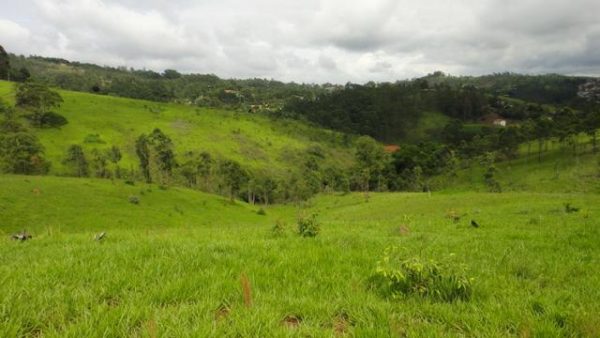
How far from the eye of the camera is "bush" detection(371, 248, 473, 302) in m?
5.89

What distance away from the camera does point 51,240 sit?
404 inches

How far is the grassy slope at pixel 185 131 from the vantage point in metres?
122

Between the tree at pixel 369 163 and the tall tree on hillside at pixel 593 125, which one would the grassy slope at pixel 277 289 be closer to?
the tree at pixel 369 163

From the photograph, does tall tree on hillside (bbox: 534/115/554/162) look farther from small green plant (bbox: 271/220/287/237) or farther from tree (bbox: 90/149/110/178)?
small green plant (bbox: 271/220/287/237)

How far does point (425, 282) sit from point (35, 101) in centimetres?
14115

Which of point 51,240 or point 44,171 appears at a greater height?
point 51,240

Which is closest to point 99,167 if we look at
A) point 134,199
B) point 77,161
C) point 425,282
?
point 77,161

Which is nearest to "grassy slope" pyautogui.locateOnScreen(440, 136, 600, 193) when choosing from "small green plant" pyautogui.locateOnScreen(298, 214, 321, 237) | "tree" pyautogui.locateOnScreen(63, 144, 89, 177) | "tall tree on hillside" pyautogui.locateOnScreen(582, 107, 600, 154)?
"tall tree on hillside" pyautogui.locateOnScreen(582, 107, 600, 154)

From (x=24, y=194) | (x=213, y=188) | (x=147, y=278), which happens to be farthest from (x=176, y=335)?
(x=213, y=188)

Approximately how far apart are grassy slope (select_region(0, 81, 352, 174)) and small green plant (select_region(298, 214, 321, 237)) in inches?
4099

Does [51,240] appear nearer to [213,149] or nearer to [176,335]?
[176,335]

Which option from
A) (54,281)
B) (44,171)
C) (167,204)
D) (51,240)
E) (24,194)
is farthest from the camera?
(44,171)

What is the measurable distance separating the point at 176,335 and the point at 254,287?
191 cm

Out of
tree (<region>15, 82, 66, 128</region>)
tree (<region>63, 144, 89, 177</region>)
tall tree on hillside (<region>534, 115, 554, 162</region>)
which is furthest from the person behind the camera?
tree (<region>15, 82, 66, 128</region>)
